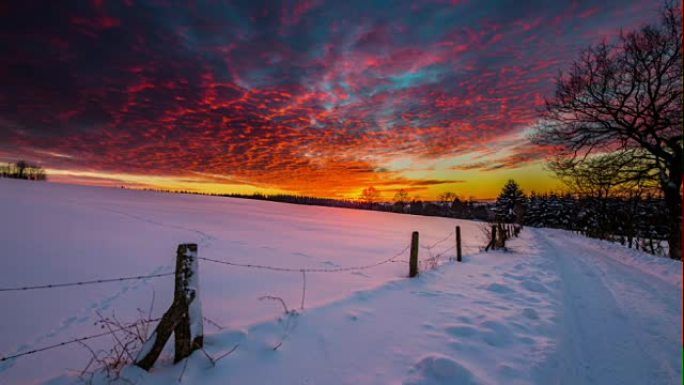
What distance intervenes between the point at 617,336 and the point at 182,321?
5860 mm

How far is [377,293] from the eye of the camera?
6.66m

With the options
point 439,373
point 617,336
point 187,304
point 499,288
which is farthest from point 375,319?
point 499,288

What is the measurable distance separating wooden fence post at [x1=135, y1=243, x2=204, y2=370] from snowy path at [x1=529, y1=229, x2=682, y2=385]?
156 inches

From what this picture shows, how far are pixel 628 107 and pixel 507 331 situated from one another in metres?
14.2

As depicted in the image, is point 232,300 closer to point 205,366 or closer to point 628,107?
point 205,366

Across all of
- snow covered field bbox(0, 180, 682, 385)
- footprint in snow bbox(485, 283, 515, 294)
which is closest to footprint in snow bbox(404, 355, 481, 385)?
snow covered field bbox(0, 180, 682, 385)

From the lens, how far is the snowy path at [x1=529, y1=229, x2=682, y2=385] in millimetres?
3408

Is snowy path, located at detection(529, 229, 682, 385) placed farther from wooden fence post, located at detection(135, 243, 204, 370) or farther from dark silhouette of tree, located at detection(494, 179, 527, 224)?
dark silhouette of tree, located at detection(494, 179, 527, 224)

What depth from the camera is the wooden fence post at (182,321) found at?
10.7 ft

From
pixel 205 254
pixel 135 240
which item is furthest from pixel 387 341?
pixel 135 240

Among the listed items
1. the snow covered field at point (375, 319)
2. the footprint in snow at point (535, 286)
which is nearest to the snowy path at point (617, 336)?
the snow covered field at point (375, 319)

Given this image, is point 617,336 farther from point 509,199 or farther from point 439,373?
point 509,199

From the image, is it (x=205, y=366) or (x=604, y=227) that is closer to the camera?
(x=205, y=366)

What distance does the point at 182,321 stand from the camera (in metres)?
3.41
